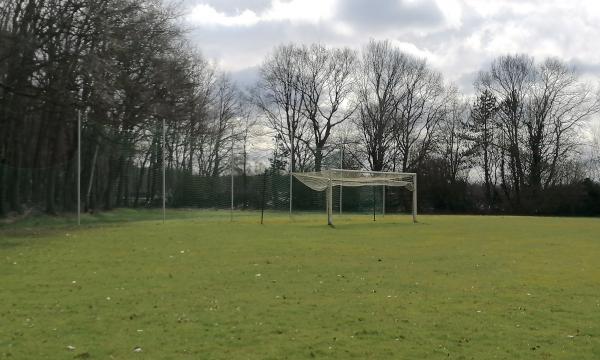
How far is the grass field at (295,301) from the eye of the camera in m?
5.43

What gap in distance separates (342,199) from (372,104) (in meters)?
26.8

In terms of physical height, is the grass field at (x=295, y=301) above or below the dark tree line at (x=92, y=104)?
below

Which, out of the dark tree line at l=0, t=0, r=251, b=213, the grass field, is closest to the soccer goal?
the dark tree line at l=0, t=0, r=251, b=213

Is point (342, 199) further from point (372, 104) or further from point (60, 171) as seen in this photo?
point (372, 104)

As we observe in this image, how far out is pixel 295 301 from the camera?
300 inches

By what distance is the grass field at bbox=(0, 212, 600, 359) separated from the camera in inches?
214

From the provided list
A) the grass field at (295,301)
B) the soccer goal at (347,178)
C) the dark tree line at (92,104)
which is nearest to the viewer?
the grass field at (295,301)

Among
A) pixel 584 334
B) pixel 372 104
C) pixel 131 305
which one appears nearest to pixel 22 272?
pixel 131 305

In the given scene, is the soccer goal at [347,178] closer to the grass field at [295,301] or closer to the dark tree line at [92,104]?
the dark tree line at [92,104]

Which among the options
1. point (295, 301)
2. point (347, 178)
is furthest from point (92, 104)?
point (295, 301)

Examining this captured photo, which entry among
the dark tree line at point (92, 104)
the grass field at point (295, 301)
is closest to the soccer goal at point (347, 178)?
the dark tree line at point (92, 104)

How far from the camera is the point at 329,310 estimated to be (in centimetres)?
707

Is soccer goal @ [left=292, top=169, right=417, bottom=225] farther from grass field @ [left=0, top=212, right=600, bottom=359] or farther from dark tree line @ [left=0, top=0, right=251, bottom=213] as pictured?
grass field @ [left=0, top=212, right=600, bottom=359]

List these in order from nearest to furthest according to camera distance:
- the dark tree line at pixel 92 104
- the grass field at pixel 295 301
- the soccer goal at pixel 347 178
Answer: the grass field at pixel 295 301
the dark tree line at pixel 92 104
the soccer goal at pixel 347 178
